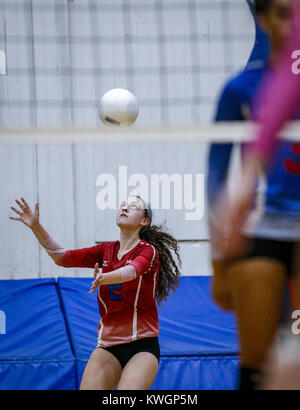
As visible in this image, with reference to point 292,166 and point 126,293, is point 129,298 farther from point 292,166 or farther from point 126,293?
point 292,166

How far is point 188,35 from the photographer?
599 cm

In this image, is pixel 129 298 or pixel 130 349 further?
pixel 129 298

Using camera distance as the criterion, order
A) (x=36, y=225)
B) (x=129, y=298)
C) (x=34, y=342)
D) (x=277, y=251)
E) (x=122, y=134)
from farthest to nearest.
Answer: (x=34, y=342) < (x=129, y=298) < (x=36, y=225) < (x=122, y=134) < (x=277, y=251)

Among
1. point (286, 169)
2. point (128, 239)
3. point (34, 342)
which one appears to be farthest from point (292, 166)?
point (34, 342)

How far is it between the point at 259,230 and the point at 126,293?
1.92 meters

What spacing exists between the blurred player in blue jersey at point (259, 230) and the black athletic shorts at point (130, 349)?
167 centimetres

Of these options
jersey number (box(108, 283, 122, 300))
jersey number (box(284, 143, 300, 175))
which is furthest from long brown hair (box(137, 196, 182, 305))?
jersey number (box(284, 143, 300, 175))

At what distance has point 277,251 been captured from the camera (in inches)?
57.1

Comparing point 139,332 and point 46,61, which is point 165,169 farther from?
point 139,332

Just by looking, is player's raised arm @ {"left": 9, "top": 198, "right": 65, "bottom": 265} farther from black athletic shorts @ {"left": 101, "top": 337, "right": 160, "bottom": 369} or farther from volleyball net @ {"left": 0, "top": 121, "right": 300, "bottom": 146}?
volleyball net @ {"left": 0, "top": 121, "right": 300, "bottom": 146}

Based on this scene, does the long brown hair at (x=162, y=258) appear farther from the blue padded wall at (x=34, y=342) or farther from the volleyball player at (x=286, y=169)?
the volleyball player at (x=286, y=169)

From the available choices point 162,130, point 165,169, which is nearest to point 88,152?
point 165,169
